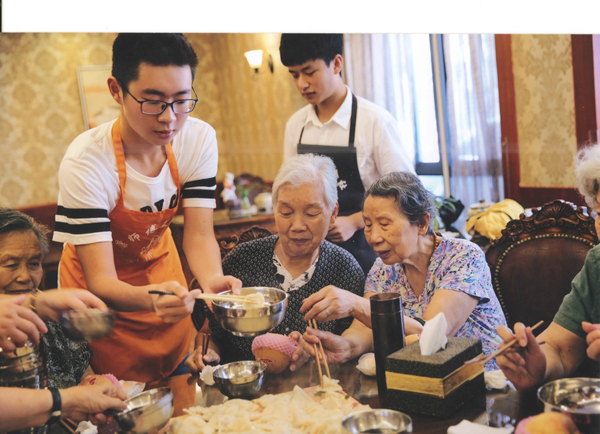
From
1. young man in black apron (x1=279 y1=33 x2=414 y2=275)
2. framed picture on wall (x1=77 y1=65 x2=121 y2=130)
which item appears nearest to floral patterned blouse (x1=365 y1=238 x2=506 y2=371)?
young man in black apron (x1=279 y1=33 x2=414 y2=275)

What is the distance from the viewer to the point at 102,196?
1.43 m

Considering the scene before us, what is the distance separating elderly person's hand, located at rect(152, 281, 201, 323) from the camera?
1.37 metres

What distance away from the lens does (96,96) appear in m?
1.43

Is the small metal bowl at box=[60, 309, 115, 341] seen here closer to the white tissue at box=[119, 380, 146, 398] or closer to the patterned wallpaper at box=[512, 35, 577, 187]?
the white tissue at box=[119, 380, 146, 398]

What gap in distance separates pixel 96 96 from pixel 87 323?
2.00ft

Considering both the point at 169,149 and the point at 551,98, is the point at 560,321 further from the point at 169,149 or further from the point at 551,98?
the point at 169,149

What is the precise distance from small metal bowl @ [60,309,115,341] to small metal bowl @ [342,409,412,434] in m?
0.78

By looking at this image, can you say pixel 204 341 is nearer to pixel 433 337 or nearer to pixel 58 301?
pixel 58 301

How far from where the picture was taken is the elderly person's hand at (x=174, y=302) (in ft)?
4.49

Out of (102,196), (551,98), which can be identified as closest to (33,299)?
(102,196)

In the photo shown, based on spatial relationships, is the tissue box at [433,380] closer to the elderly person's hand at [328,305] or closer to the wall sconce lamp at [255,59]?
the elderly person's hand at [328,305]

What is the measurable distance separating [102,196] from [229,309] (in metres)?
0.47

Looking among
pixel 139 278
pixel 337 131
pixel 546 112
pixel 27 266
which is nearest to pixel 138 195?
pixel 139 278
